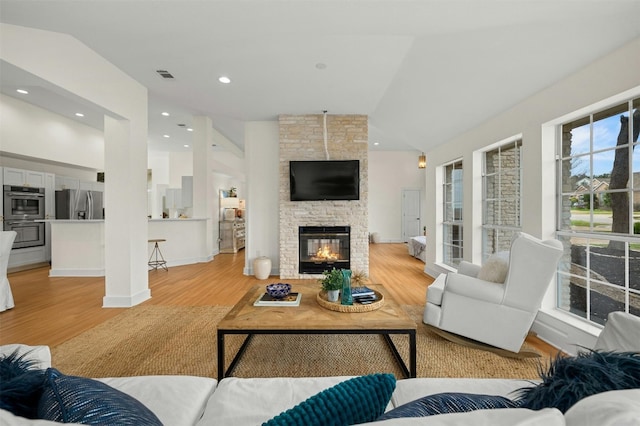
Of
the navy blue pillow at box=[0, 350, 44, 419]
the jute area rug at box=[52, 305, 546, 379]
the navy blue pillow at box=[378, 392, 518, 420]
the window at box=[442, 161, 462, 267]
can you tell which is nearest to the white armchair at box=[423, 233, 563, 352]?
the jute area rug at box=[52, 305, 546, 379]

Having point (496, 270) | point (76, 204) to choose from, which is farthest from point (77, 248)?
point (496, 270)

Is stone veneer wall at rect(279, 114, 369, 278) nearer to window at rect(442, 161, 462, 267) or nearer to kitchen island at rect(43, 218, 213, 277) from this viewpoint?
window at rect(442, 161, 462, 267)

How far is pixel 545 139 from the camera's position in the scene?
107 inches

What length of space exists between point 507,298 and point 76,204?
26.6 feet

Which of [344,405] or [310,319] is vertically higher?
[344,405]

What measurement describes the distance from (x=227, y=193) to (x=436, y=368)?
7932 millimetres

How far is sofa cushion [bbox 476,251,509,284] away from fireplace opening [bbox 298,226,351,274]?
241 centimetres

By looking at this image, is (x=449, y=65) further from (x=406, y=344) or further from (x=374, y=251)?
(x=374, y=251)

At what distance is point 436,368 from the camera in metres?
2.08

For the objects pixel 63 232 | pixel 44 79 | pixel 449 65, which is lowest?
pixel 63 232

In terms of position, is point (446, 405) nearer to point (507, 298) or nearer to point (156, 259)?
point (507, 298)

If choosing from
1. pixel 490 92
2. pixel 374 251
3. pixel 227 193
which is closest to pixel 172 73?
pixel 490 92

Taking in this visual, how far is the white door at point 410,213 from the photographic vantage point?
9742 mm

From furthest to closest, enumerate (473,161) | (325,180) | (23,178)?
(23,178)
(325,180)
(473,161)
